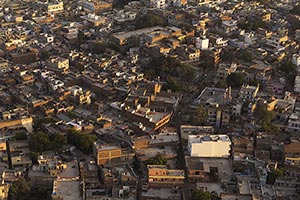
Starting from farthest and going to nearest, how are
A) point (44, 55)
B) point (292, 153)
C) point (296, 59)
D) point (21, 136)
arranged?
point (44, 55)
point (296, 59)
point (21, 136)
point (292, 153)

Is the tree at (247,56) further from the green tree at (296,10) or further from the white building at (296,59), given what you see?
the green tree at (296,10)

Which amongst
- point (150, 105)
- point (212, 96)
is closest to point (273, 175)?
point (212, 96)

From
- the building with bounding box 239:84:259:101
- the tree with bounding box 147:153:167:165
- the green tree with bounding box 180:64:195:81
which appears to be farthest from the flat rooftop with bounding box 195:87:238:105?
the tree with bounding box 147:153:167:165

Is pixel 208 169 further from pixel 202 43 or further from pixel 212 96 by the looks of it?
pixel 202 43

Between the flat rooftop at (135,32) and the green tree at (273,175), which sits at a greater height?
the green tree at (273,175)

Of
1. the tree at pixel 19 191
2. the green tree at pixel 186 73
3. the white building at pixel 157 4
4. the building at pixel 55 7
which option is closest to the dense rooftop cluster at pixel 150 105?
the tree at pixel 19 191

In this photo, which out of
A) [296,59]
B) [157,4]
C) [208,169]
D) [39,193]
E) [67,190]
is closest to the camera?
[67,190]

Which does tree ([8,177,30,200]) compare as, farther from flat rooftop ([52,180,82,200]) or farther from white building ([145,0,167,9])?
Answer: white building ([145,0,167,9])
